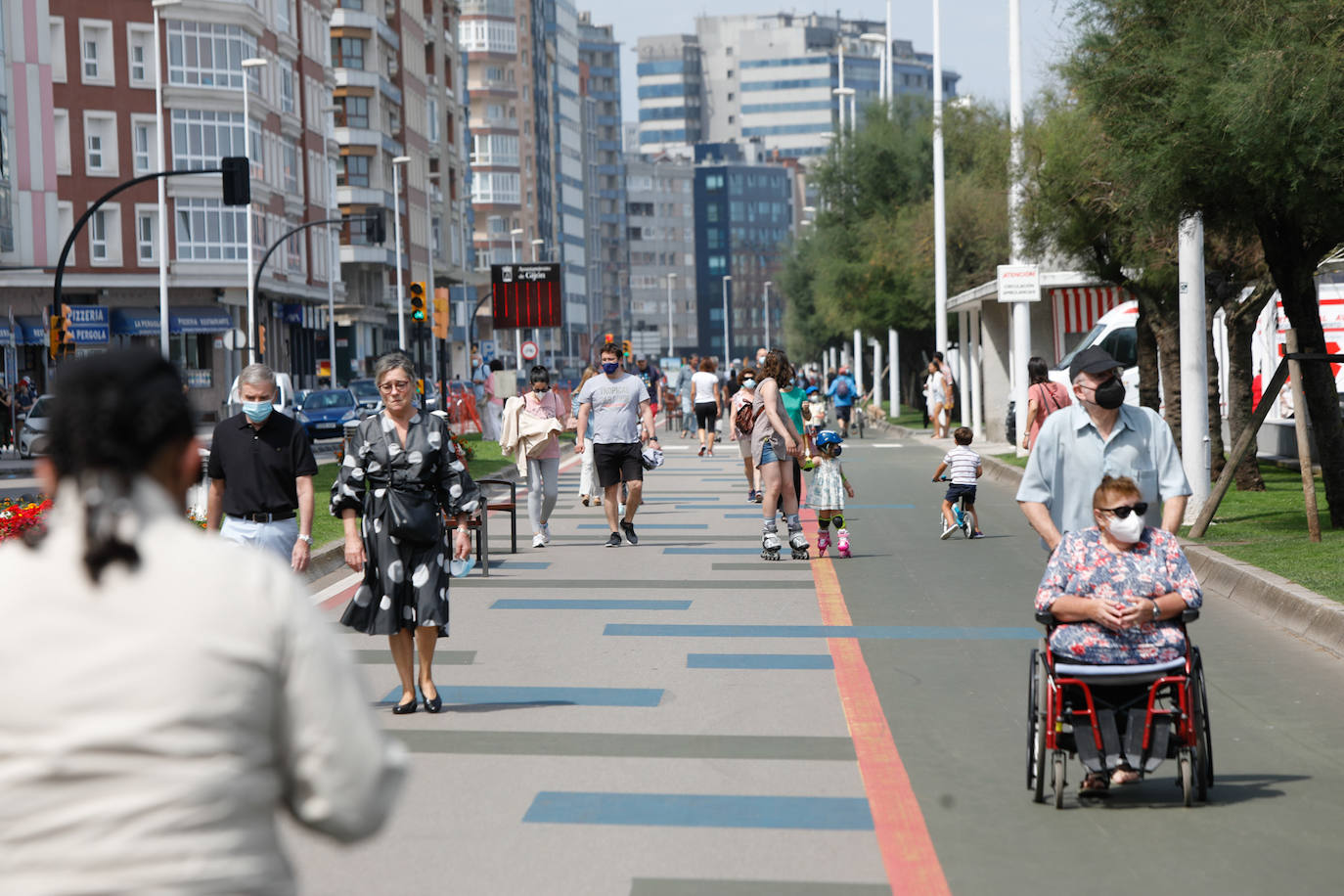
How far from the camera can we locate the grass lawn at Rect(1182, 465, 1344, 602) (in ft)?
42.7

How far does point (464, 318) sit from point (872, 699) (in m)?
109

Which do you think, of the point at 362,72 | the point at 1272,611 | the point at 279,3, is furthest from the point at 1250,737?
the point at 362,72

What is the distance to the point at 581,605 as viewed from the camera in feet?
44.6

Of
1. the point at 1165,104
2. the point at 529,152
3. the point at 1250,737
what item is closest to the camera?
the point at 1250,737

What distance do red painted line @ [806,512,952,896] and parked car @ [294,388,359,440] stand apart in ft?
128

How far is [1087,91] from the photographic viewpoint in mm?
17000

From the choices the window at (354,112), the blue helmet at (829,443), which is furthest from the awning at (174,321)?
the blue helmet at (829,443)

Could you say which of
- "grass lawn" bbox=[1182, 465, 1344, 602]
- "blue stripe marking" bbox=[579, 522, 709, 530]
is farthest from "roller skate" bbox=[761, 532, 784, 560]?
"blue stripe marking" bbox=[579, 522, 709, 530]

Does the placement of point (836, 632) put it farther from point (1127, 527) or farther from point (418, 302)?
point (418, 302)

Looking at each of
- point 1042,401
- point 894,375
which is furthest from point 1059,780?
point 894,375

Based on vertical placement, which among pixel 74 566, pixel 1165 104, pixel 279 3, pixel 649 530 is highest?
pixel 279 3

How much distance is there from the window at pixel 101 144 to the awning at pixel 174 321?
464cm

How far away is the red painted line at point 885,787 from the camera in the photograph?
6045 millimetres

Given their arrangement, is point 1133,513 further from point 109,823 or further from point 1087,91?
point 1087,91
